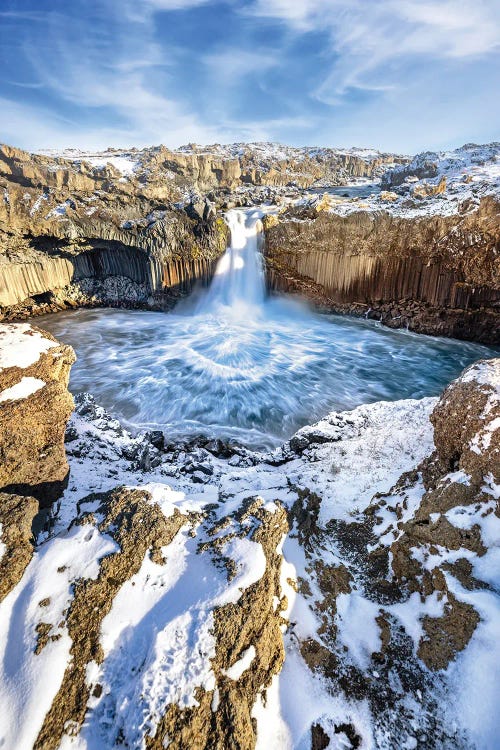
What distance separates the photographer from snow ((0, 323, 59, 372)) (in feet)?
14.5

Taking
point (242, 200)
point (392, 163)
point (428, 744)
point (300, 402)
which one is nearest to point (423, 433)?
point (428, 744)

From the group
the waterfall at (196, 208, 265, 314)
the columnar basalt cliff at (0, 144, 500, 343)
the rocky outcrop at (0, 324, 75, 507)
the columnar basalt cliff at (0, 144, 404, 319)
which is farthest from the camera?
the waterfall at (196, 208, 265, 314)

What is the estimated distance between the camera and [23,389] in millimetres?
4223

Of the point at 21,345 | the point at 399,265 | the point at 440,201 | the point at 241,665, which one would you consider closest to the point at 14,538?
the point at 241,665

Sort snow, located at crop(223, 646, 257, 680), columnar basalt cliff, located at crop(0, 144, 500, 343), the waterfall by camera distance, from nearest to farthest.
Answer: snow, located at crop(223, 646, 257, 680) → columnar basalt cliff, located at crop(0, 144, 500, 343) → the waterfall

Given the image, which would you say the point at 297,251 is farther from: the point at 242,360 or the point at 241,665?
the point at 241,665

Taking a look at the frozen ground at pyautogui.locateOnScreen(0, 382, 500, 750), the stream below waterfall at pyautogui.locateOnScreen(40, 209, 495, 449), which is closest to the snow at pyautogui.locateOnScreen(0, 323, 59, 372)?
the frozen ground at pyautogui.locateOnScreen(0, 382, 500, 750)

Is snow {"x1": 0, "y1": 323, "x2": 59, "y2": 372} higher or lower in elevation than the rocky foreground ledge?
higher

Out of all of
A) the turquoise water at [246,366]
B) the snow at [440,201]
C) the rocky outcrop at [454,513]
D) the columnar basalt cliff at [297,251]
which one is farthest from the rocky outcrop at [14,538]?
the snow at [440,201]

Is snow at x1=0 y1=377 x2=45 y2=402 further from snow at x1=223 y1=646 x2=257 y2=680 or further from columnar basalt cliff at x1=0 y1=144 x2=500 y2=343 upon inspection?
columnar basalt cliff at x1=0 y1=144 x2=500 y2=343

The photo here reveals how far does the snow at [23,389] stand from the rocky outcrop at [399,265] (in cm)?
1562

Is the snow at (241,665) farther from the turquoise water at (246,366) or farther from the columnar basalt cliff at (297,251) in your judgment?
the columnar basalt cliff at (297,251)

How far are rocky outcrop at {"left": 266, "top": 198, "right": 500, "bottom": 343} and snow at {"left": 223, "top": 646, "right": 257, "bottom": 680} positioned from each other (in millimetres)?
16004

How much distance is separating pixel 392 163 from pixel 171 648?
85.6m
